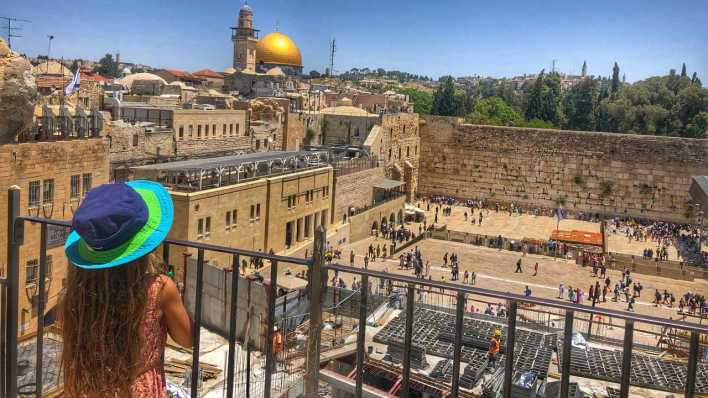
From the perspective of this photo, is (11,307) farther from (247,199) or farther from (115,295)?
(247,199)

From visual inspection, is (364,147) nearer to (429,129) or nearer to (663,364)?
(429,129)

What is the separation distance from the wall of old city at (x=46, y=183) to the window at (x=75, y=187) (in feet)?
0.08

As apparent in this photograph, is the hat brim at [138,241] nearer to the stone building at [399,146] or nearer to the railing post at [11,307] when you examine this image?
the railing post at [11,307]

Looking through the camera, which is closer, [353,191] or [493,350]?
[493,350]

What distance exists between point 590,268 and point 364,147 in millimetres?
12124

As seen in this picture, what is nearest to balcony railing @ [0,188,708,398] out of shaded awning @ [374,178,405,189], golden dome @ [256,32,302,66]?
shaded awning @ [374,178,405,189]

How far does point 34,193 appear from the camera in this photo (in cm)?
1407

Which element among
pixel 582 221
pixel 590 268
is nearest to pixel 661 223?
pixel 582 221

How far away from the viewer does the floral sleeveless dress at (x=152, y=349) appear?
2.18m

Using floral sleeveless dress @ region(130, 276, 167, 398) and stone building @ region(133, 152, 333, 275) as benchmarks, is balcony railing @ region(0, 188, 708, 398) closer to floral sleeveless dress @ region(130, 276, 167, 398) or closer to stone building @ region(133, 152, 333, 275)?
floral sleeveless dress @ region(130, 276, 167, 398)

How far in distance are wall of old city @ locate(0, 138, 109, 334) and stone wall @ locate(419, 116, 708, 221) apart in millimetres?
24828

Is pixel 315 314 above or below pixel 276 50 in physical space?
below

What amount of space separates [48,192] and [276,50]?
42.7 metres

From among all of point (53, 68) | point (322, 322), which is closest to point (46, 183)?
point (322, 322)
